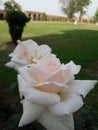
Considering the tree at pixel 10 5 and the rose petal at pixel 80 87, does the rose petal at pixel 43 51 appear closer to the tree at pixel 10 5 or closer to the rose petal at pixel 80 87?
the rose petal at pixel 80 87

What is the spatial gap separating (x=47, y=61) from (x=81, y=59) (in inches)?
403

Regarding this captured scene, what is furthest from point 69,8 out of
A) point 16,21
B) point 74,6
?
point 16,21

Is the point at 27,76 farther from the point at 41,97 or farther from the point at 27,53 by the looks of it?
the point at 27,53

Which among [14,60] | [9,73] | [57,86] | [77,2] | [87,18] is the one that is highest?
[57,86]

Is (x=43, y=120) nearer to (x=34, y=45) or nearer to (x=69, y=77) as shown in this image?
(x=69, y=77)

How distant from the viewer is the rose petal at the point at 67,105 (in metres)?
1.02

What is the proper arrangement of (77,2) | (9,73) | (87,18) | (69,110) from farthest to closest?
(87,18), (77,2), (9,73), (69,110)

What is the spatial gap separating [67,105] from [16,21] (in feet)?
50.0

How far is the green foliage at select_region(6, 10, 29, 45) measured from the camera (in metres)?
15.8

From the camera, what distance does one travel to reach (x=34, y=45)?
1668mm

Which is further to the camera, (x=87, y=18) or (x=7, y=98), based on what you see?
(x=87, y=18)

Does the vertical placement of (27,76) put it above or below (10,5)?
above

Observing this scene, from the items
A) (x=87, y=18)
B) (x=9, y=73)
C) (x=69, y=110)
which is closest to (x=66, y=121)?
(x=69, y=110)

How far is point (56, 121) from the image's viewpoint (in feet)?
3.50
